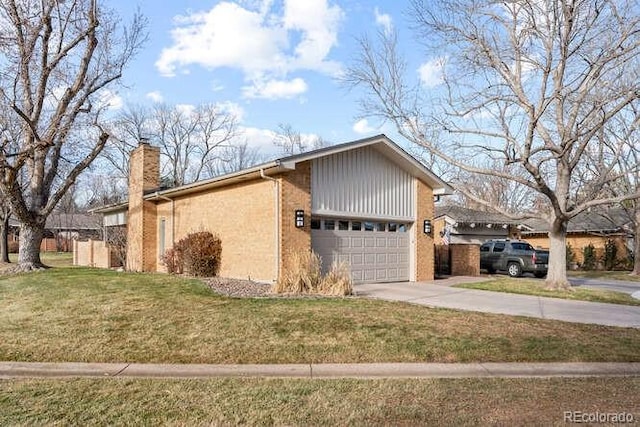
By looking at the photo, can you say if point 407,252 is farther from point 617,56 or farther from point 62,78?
point 62,78

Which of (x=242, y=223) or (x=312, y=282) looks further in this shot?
(x=242, y=223)

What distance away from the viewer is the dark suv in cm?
2069

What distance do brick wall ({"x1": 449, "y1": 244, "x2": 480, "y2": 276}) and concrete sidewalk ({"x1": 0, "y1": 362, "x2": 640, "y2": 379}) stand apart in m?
13.5

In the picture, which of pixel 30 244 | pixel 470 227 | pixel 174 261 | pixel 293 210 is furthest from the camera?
pixel 470 227

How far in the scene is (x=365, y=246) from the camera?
15195 mm

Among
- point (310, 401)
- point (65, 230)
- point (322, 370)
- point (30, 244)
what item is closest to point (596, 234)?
point (322, 370)

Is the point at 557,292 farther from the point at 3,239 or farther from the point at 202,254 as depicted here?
the point at 3,239

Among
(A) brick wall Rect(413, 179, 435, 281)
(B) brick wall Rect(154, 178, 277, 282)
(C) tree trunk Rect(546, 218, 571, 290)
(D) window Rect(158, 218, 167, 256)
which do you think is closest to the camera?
(B) brick wall Rect(154, 178, 277, 282)

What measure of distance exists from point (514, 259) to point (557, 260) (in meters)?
6.29

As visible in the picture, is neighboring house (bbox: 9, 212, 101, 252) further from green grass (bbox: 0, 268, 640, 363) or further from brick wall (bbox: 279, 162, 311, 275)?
green grass (bbox: 0, 268, 640, 363)

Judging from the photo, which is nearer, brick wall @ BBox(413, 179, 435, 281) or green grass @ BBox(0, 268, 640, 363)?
green grass @ BBox(0, 268, 640, 363)

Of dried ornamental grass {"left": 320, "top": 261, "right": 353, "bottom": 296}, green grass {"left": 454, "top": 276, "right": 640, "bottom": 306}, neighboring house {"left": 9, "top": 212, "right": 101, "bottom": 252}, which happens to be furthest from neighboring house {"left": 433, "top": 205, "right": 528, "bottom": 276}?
neighboring house {"left": 9, "top": 212, "right": 101, "bottom": 252}

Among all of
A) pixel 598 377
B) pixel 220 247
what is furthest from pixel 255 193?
pixel 598 377

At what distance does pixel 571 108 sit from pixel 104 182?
4760cm
